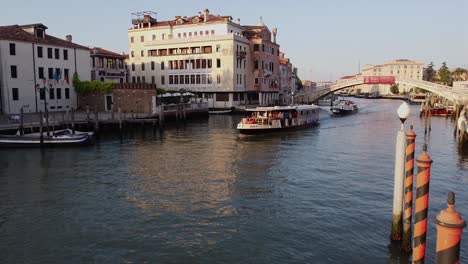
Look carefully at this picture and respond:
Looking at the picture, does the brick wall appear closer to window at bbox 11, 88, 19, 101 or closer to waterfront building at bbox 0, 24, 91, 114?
waterfront building at bbox 0, 24, 91, 114

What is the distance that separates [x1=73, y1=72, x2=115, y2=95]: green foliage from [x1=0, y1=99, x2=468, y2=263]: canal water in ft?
59.3

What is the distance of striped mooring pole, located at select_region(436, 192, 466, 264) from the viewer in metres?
4.07

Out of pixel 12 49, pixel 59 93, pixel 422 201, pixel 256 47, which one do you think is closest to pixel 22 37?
pixel 12 49

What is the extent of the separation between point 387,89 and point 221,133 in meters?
156

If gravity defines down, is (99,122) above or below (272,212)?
above

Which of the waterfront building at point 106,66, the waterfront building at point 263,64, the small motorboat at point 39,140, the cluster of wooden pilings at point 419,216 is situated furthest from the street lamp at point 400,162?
the waterfront building at point 106,66

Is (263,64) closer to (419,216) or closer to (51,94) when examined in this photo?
(51,94)

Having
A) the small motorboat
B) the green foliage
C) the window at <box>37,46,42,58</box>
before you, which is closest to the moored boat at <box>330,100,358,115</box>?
the green foliage

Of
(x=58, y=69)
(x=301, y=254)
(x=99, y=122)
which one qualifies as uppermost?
(x=58, y=69)

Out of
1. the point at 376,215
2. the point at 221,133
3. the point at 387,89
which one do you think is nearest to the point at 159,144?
the point at 221,133

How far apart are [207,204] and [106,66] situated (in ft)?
170

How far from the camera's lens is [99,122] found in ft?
111

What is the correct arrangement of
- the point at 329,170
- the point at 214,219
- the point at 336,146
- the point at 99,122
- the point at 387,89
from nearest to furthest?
the point at 214,219 < the point at 329,170 < the point at 336,146 < the point at 99,122 < the point at 387,89

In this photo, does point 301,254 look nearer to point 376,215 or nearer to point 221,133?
point 376,215
